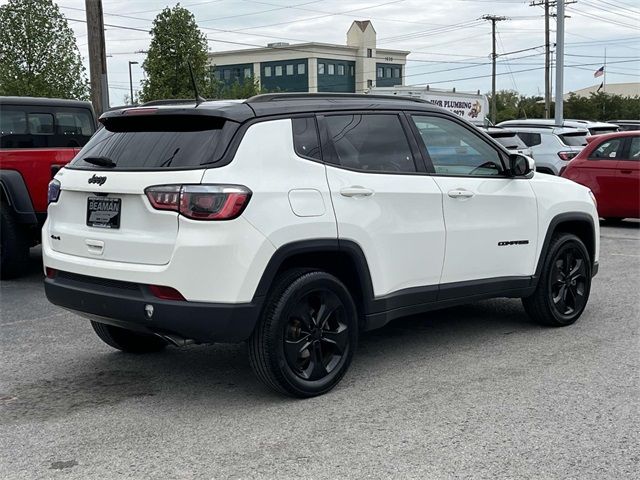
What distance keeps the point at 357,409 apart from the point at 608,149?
33.6ft

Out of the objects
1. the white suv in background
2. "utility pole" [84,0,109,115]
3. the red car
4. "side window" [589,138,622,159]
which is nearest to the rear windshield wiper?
the red car

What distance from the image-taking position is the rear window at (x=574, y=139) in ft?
60.7

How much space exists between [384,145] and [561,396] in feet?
6.45

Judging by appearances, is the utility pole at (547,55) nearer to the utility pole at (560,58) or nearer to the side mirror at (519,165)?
the utility pole at (560,58)

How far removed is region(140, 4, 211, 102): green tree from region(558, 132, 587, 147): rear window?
19.3m

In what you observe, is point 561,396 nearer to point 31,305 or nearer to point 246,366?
point 246,366

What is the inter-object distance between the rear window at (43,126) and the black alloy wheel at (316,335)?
5.45 meters

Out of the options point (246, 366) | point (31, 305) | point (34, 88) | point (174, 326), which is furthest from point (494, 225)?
point (34, 88)

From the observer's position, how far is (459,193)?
222 inches

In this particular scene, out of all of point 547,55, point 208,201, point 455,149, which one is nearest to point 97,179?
point 208,201

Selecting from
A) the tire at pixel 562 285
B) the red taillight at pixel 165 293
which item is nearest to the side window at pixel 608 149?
the tire at pixel 562 285

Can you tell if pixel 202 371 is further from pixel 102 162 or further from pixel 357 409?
pixel 102 162

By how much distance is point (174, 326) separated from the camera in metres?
4.38

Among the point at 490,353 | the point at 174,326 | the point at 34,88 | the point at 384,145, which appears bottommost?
the point at 490,353
